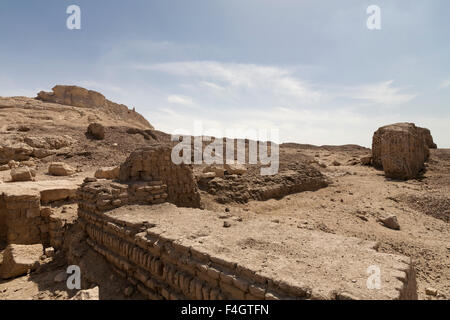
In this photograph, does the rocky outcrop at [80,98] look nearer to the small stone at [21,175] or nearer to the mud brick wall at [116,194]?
the small stone at [21,175]

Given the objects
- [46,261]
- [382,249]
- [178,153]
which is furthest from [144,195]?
[382,249]

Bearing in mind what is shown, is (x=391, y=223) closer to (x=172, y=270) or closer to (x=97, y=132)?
(x=172, y=270)

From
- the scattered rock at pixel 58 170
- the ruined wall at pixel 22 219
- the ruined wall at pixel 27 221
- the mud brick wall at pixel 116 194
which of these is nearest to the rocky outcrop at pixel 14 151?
the scattered rock at pixel 58 170

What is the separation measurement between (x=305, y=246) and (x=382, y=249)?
3.19m

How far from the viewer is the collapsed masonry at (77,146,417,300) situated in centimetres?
256

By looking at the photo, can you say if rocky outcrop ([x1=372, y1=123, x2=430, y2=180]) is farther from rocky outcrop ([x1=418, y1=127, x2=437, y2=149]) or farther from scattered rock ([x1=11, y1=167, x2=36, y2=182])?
scattered rock ([x1=11, y1=167, x2=36, y2=182])

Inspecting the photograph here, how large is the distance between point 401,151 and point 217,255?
46.2 ft

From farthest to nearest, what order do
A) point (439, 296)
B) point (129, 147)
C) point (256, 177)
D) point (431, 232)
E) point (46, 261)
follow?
1. point (129, 147)
2. point (256, 177)
3. point (431, 232)
4. point (46, 261)
5. point (439, 296)

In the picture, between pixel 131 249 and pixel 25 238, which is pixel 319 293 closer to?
pixel 131 249

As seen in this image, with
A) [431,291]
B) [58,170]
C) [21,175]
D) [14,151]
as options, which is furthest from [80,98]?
[431,291]

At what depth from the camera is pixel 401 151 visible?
44.5ft

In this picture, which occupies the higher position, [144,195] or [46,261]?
[144,195]

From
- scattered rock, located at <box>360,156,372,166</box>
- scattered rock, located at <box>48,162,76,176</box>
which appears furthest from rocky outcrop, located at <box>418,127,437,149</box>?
scattered rock, located at <box>48,162,76,176</box>

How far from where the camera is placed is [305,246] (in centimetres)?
346
